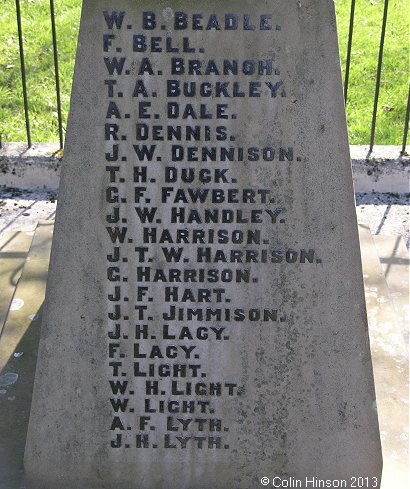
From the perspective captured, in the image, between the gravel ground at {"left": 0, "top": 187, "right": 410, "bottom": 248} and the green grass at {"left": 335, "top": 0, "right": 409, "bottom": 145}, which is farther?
the green grass at {"left": 335, "top": 0, "right": 409, "bottom": 145}

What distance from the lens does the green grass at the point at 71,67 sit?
624 cm

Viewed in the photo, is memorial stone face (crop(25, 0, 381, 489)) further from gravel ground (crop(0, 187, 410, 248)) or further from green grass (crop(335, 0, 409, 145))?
green grass (crop(335, 0, 409, 145))

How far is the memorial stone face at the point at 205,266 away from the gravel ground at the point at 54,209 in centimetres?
207

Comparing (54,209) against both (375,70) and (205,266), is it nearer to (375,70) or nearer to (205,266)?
(205,266)

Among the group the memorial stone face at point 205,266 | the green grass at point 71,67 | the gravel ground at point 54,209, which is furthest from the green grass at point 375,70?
the memorial stone face at point 205,266

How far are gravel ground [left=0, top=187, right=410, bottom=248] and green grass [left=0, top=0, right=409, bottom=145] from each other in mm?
706

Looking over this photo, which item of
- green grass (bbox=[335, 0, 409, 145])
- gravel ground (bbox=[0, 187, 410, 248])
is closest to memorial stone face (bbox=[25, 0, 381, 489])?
gravel ground (bbox=[0, 187, 410, 248])

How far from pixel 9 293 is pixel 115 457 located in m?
1.47

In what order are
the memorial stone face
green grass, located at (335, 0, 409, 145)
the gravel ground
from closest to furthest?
the memorial stone face < the gravel ground < green grass, located at (335, 0, 409, 145)

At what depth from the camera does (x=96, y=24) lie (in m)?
2.67

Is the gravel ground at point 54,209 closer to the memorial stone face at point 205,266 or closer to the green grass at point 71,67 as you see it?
the green grass at point 71,67

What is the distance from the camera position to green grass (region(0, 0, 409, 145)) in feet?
20.5

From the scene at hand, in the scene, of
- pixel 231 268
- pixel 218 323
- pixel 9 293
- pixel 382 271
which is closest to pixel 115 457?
pixel 218 323

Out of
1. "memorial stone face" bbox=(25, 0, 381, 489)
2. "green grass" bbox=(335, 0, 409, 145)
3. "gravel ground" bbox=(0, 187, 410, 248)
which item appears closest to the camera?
"memorial stone face" bbox=(25, 0, 381, 489)
